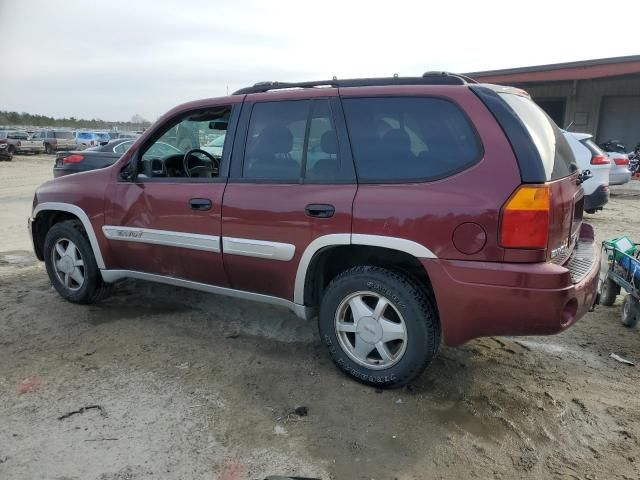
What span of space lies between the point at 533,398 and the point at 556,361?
0.66m

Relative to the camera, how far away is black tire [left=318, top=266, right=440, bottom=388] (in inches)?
119

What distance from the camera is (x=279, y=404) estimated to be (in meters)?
3.10

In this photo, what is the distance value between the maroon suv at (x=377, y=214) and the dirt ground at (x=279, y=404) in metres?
0.41

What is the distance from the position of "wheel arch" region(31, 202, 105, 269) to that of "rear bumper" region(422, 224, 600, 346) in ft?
9.67

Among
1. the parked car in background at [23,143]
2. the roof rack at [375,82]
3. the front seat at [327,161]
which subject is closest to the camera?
the roof rack at [375,82]

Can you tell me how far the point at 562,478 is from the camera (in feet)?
8.07

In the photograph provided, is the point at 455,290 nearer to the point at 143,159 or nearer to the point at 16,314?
the point at 143,159

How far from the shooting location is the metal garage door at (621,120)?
1928cm

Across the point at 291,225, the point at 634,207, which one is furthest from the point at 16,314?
the point at 634,207

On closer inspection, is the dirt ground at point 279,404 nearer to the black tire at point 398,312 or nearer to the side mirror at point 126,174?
the black tire at point 398,312

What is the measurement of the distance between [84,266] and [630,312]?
4647mm

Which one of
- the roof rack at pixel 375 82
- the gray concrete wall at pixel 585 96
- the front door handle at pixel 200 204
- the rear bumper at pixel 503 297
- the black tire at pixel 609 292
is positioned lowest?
the black tire at pixel 609 292

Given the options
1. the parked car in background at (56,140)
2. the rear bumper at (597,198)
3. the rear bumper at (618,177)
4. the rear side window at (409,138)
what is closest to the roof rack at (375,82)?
the rear side window at (409,138)

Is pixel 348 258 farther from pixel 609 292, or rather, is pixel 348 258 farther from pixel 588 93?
pixel 588 93
